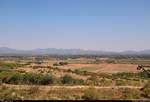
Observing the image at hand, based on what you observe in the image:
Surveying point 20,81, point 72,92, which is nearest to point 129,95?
point 72,92

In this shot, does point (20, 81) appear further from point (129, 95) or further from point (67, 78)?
point (129, 95)

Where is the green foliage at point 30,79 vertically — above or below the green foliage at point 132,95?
below

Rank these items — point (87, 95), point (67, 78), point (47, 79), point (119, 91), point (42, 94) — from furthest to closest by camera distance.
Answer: point (67, 78), point (47, 79), point (119, 91), point (42, 94), point (87, 95)

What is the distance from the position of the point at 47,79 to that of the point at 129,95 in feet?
54.1

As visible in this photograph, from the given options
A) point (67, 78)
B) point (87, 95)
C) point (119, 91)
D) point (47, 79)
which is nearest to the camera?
point (87, 95)

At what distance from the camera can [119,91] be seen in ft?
89.0

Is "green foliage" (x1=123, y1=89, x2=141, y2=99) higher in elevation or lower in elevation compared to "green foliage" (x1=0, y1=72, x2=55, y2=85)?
higher

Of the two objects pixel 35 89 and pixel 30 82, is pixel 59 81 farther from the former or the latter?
pixel 35 89

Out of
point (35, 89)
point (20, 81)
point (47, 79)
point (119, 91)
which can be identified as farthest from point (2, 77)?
point (119, 91)

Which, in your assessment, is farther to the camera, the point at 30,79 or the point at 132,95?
the point at 30,79

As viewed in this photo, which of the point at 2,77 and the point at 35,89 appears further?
the point at 2,77

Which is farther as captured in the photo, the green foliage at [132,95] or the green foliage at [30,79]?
the green foliage at [30,79]

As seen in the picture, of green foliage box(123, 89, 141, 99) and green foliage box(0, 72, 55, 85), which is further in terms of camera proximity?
green foliage box(0, 72, 55, 85)

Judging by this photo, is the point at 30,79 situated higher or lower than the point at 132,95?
lower
